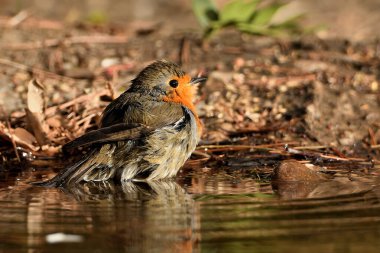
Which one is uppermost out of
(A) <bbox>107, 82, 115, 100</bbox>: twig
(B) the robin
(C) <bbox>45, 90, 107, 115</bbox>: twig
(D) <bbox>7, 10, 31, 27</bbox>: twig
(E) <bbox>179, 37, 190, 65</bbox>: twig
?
(D) <bbox>7, 10, 31, 27</bbox>: twig

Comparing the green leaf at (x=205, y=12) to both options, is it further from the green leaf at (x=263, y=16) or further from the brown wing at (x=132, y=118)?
the brown wing at (x=132, y=118)

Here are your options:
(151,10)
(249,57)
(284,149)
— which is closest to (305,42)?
(249,57)

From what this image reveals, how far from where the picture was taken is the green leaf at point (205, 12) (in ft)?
29.4

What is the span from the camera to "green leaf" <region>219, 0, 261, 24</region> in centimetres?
884

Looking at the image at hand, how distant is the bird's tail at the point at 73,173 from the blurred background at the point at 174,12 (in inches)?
191

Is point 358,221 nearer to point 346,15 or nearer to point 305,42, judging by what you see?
point 305,42

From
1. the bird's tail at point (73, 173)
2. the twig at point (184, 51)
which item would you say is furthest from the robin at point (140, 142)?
the twig at point (184, 51)

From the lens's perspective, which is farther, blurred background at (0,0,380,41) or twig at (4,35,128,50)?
blurred background at (0,0,380,41)

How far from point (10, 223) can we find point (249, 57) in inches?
199

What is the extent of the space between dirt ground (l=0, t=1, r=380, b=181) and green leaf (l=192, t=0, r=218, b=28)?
33 cm

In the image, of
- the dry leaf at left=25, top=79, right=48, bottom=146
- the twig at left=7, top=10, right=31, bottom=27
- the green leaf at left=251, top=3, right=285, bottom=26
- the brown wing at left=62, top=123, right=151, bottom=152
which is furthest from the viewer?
the twig at left=7, top=10, right=31, bottom=27

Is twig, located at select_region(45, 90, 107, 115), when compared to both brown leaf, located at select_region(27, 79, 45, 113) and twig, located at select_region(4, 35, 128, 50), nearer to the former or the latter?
brown leaf, located at select_region(27, 79, 45, 113)

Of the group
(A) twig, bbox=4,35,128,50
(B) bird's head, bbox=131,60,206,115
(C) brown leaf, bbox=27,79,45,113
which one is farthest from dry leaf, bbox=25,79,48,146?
(A) twig, bbox=4,35,128,50

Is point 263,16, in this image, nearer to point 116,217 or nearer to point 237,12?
point 237,12
